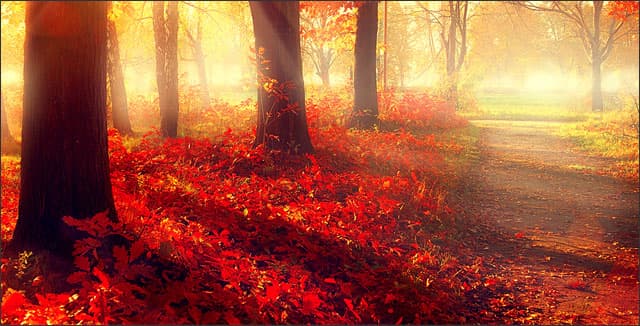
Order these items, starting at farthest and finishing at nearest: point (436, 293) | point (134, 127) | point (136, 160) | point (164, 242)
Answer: point (134, 127) < point (136, 160) < point (436, 293) < point (164, 242)

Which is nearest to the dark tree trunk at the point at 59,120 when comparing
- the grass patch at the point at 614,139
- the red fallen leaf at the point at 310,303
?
the red fallen leaf at the point at 310,303

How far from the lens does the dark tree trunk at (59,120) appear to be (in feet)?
14.4

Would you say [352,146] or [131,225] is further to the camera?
[352,146]

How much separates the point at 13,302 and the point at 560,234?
6.95m

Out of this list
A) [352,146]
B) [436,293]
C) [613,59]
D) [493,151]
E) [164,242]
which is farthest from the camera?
[613,59]

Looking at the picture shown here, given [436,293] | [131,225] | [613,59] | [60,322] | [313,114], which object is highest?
[613,59]

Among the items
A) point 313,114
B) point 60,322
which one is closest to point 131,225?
point 60,322

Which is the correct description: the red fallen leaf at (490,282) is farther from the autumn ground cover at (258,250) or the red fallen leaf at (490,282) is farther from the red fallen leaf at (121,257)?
the red fallen leaf at (121,257)

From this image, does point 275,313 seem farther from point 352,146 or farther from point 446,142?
point 446,142

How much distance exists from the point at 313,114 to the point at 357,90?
3.04 m

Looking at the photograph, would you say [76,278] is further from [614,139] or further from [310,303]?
[614,139]

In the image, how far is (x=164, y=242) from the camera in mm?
4793

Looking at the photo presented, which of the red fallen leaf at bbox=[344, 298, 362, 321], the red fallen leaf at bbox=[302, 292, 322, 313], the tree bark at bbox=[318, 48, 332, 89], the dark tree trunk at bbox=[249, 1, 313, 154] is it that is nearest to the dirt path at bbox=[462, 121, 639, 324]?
the red fallen leaf at bbox=[344, 298, 362, 321]

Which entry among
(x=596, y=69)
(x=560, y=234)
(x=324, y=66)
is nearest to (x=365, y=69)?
(x=560, y=234)
